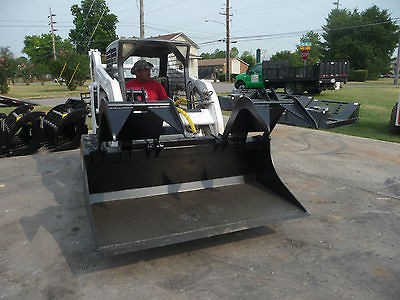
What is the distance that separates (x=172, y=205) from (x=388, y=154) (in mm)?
4922

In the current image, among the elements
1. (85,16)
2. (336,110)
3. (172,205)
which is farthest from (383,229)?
(85,16)

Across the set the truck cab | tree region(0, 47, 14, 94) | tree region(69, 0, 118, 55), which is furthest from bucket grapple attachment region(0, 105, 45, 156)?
tree region(69, 0, 118, 55)

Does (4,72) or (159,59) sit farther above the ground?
(4,72)

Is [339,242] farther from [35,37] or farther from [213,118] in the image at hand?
[35,37]

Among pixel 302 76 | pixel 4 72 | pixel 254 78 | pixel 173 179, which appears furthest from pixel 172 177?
pixel 4 72

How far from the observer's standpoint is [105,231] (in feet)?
10.3

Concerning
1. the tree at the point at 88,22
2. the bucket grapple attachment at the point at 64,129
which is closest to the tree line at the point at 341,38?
the tree at the point at 88,22

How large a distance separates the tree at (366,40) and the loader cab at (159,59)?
52.7m

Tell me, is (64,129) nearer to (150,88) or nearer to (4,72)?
(150,88)

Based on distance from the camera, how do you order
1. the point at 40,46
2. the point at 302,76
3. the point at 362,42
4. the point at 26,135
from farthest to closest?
the point at 40,46
the point at 362,42
the point at 302,76
the point at 26,135

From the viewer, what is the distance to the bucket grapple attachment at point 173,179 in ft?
10.1

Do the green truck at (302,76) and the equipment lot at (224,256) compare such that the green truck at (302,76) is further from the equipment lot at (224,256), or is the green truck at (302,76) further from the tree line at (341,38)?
the tree line at (341,38)

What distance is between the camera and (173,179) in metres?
4.00

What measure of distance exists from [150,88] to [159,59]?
35.4 inches
